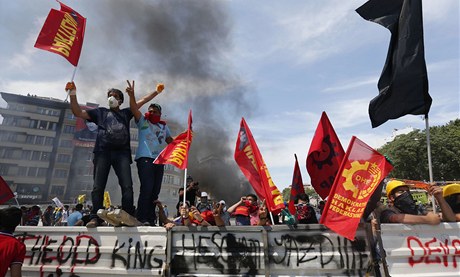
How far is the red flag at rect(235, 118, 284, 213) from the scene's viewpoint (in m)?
3.49

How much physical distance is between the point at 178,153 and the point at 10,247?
197 centimetres

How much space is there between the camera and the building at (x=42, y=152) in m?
54.1

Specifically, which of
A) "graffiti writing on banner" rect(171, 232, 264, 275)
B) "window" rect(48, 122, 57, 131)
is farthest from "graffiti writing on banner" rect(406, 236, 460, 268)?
"window" rect(48, 122, 57, 131)

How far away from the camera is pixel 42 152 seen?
189 ft

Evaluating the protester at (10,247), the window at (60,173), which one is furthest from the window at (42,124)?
the protester at (10,247)

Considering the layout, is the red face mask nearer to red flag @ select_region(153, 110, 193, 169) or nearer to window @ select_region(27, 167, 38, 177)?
red flag @ select_region(153, 110, 193, 169)

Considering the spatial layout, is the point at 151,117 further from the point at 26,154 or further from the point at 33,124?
the point at 33,124

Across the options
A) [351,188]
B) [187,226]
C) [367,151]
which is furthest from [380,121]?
[187,226]

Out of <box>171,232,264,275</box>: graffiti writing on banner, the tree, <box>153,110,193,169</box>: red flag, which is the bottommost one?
<box>171,232,264,275</box>: graffiti writing on banner

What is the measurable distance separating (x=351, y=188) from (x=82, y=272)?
297 centimetres

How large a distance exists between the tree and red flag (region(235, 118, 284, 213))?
133ft

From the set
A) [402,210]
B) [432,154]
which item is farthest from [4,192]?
[432,154]

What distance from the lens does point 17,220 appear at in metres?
3.10

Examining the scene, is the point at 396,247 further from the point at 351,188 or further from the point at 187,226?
the point at 187,226
